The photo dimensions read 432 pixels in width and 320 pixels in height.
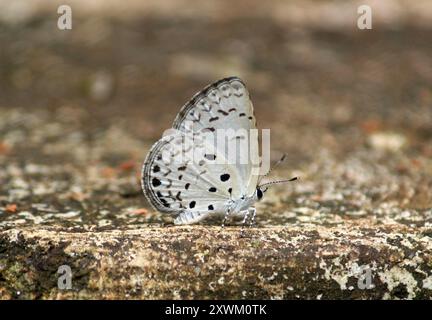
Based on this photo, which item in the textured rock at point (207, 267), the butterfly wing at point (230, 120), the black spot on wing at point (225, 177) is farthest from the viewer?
the black spot on wing at point (225, 177)

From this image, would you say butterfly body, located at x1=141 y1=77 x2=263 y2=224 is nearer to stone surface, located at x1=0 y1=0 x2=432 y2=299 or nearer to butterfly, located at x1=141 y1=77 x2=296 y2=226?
butterfly, located at x1=141 y1=77 x2=296 y2=226

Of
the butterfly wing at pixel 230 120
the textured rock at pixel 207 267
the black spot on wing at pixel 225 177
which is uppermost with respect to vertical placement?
the butterfly wing at pixel 230 120

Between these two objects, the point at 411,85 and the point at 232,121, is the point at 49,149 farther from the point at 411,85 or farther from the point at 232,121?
the point at 411,85

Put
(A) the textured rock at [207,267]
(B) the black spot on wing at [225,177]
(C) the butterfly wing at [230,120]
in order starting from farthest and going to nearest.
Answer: (B) the black spot on wing at [225,177] → (C) the butterfly wing at [230,120] → (A) the textured rock at [207,267]

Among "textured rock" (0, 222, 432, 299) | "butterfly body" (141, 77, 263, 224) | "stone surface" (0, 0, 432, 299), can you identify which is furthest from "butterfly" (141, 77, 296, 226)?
"textured rock" (0, 222, 432, 299)

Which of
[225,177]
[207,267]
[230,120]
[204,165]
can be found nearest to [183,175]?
[204,165]

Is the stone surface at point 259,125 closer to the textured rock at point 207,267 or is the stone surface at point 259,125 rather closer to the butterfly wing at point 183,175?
the textured rock at point 207,267

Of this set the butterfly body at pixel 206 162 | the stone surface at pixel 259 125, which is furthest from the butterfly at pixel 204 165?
the stone surface at pixel 259 125

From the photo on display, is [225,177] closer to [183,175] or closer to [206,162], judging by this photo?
[206,162]
